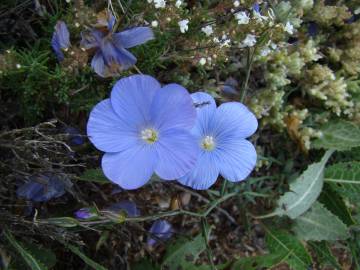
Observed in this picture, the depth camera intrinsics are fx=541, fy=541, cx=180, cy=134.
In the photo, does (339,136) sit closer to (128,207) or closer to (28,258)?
(128,207)

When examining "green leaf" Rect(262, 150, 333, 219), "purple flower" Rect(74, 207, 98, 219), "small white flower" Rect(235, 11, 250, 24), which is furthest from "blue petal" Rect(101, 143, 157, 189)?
"green leaf" Rect(262, 150, 333, 219)

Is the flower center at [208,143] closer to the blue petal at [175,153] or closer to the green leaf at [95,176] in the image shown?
the blue petal at [175,153]

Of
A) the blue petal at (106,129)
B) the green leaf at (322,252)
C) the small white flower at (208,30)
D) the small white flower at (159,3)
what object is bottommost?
the green leaf at (322,252)

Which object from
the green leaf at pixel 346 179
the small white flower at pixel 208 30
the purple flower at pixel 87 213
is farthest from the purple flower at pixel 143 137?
the green leaf at pixel 346 179

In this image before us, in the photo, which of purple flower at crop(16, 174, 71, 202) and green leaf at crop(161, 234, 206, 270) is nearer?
purple flower at crop(16, 174, 71, 202)

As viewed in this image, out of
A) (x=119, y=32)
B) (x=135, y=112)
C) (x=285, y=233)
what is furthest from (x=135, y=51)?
(x=285, y=233)

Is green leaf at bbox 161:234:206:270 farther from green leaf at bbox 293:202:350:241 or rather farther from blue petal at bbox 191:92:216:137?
blue petal at bbox 191:92:216:137


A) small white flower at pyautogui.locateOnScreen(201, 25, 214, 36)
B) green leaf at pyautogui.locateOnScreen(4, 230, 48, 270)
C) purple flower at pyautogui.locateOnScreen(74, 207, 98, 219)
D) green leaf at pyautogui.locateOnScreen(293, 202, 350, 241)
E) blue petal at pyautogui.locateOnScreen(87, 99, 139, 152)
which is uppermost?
small white flower at pyautogui.locateOnScreen(201, 25, 214, 36)

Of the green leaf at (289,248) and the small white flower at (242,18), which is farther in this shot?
the green leaf at (289,248)
